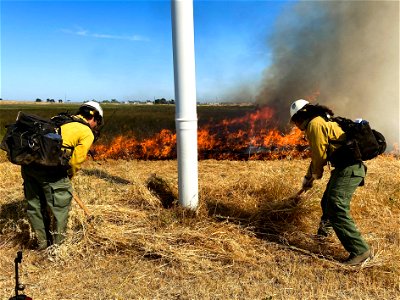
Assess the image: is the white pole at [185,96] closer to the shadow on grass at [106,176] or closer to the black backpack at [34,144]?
the black backpack at [34,144]

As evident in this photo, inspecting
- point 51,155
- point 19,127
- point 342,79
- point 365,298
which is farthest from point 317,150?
point 342,79

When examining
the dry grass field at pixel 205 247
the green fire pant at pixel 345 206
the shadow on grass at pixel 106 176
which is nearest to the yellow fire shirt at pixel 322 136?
the green fire pant at pixel 345 206

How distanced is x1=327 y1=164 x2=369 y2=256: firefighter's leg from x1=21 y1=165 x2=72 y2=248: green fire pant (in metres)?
2.95

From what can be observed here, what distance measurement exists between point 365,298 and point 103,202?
3.48 meters

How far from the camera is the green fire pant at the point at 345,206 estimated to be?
368cm

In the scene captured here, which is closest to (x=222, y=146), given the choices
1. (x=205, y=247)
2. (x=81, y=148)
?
(x=205, y=247)

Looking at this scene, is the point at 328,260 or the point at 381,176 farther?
the point at 381,176

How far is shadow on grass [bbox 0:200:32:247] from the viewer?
4.44 metres

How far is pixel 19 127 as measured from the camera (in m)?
3.84

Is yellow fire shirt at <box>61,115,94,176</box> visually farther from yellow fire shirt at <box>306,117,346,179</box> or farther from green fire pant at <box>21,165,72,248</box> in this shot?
yellow fire shirt at <box>306,117,346,179</box>

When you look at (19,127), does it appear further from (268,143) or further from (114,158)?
(268,143)

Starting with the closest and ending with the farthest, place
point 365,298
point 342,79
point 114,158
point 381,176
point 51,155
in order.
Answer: point 365,298 → point 51,155 → point 381,176 → point 114,158 → point 342,79

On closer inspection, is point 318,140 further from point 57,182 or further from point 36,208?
point 36,208

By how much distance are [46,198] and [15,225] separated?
964 mm
